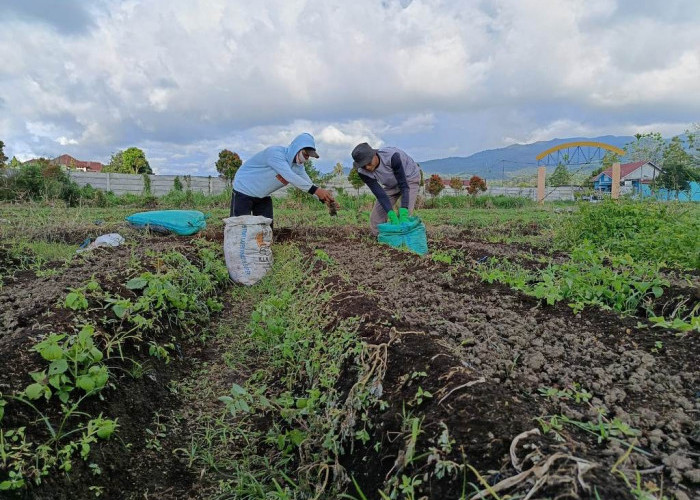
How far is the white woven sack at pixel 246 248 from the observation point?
16.1 ft

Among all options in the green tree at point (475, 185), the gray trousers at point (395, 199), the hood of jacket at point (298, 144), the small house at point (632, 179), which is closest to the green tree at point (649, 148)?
the small house at point (632, 179)

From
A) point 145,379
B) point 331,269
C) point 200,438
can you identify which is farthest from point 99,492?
Result: point 331,269

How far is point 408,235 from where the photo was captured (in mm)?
5746

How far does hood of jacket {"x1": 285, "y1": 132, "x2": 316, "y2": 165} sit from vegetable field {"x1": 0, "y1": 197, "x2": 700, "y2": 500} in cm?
189

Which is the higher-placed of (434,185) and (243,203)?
(434,185)

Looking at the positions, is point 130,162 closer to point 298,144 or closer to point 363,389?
point 298,144

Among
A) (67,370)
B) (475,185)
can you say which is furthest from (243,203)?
(475,185)

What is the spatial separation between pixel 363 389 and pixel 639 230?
16.4 ft

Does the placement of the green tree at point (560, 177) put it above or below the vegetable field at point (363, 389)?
above

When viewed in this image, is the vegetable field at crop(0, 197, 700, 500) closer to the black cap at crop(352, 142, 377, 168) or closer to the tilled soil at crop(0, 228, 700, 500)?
the tilled soil at crop(0, 228, 700, 500)

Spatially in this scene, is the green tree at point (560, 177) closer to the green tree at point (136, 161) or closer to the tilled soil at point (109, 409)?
the tilled soil at point (109, 409)

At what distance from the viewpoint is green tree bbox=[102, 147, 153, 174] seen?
101 ft

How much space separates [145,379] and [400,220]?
381cm

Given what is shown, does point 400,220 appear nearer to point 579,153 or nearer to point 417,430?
point 417,430
